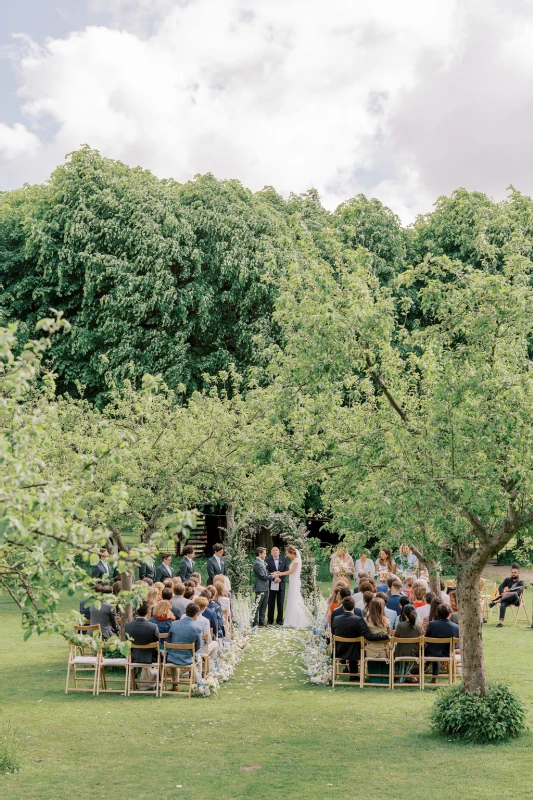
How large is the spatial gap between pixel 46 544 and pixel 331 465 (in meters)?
6.56

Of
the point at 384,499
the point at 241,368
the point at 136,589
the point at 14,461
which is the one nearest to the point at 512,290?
the point at 384,499

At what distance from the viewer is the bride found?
2195cm

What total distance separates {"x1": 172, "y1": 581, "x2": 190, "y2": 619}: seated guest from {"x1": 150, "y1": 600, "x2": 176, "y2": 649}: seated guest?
1.31 feet

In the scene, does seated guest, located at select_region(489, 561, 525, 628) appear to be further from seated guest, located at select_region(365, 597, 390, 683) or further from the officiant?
seated guest, located at select_region(365, 597, 390, 683)

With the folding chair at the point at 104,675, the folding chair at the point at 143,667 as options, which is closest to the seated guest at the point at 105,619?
the folding chair at the point at 104,675

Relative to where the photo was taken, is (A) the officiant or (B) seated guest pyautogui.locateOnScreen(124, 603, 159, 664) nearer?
(B) seated guest pyautogui.locateOnScreen(124, 603, 159, 664)

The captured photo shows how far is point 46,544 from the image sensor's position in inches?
236

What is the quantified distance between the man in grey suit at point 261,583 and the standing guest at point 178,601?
529cm

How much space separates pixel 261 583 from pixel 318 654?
535 cm

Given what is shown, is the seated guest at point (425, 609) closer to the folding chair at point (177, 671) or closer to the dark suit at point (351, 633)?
the dark suit at point (351, 633)

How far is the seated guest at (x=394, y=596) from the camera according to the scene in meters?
16.1

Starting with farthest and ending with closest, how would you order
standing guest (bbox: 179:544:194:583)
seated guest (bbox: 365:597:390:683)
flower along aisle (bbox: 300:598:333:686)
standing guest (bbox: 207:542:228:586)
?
standing guest (bbox: 207:542:228:586) < standing guest (bbox: 179:544:194:583) < flower along aisle (bbox: 300:598:333:686) < seated guest (bbox: 365:597:390:683)

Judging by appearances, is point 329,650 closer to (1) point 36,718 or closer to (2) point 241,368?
(1) point 36,718

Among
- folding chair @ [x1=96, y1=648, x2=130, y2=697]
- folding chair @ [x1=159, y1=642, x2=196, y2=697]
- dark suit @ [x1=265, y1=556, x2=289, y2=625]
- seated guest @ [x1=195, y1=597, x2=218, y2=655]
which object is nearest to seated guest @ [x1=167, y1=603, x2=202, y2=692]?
folding chair @ [x1=159, y1=642, x2=196, y2=697]
